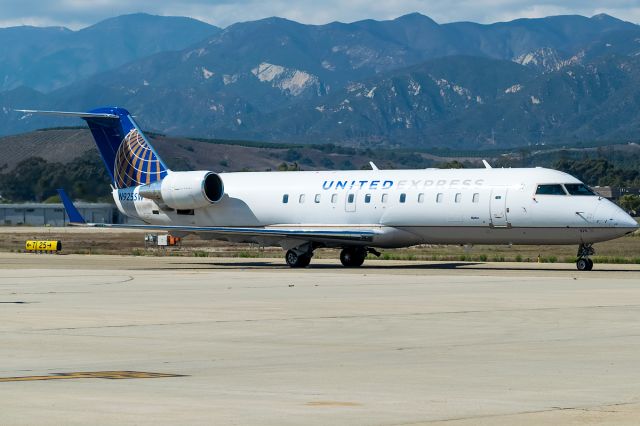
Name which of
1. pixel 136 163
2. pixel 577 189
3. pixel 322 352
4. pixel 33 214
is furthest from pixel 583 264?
pixel 33 214

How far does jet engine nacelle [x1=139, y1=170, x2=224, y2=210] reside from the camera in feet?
165

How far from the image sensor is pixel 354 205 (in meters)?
47.6

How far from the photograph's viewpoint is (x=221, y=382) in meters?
15.9

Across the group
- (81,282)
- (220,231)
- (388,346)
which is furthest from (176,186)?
(388,346)

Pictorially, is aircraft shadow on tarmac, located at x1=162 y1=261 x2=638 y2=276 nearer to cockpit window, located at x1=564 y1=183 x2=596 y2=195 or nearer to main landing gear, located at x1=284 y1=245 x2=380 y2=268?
main landing gear, located at x1=284 y1=245 x2=380 y2=268

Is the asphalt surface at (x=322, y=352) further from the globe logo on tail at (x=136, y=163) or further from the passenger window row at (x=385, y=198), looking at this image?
the globe logo on tail at (x=136, y=163)

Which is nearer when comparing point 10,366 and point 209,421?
point 209,421

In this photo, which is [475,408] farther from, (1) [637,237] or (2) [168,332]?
(1) [637,237]

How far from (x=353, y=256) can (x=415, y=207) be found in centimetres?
425

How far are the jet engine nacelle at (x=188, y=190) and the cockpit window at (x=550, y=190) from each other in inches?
536

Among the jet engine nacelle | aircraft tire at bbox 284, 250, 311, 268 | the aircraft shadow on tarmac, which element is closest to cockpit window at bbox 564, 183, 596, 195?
the aircraft shadow on tarmac

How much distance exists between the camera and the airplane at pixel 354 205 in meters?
42.9

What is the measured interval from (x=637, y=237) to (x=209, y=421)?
71793mm

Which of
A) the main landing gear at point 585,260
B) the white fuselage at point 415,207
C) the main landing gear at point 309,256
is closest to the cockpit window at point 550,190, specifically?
the white fuselage at point 415,207
